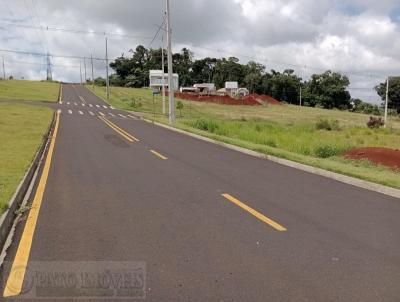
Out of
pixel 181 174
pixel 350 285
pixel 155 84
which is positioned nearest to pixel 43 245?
pixel 350 285

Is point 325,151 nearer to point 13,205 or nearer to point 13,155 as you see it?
point 13,155

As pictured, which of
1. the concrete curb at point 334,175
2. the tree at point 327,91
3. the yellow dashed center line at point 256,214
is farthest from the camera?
the tree at point 327,91

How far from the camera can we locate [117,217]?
7.39m

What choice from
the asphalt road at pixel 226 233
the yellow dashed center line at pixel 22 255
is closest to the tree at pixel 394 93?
the asphalt road at pixel 226 233

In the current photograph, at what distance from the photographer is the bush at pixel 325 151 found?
58.7 feet

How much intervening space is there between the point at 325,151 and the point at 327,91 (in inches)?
4115

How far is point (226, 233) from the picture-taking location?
657 cm

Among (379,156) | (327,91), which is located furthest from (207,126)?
(327,91)

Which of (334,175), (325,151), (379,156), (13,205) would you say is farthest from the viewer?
(325,151)

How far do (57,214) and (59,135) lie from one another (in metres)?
16.3

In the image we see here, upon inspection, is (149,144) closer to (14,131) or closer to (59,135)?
(59,135)

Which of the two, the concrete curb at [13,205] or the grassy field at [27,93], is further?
the grassy field at [27,93]

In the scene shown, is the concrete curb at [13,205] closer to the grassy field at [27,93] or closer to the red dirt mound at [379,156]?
the red dirt mound at [379,156]

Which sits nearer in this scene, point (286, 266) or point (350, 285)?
point (350, 285)
